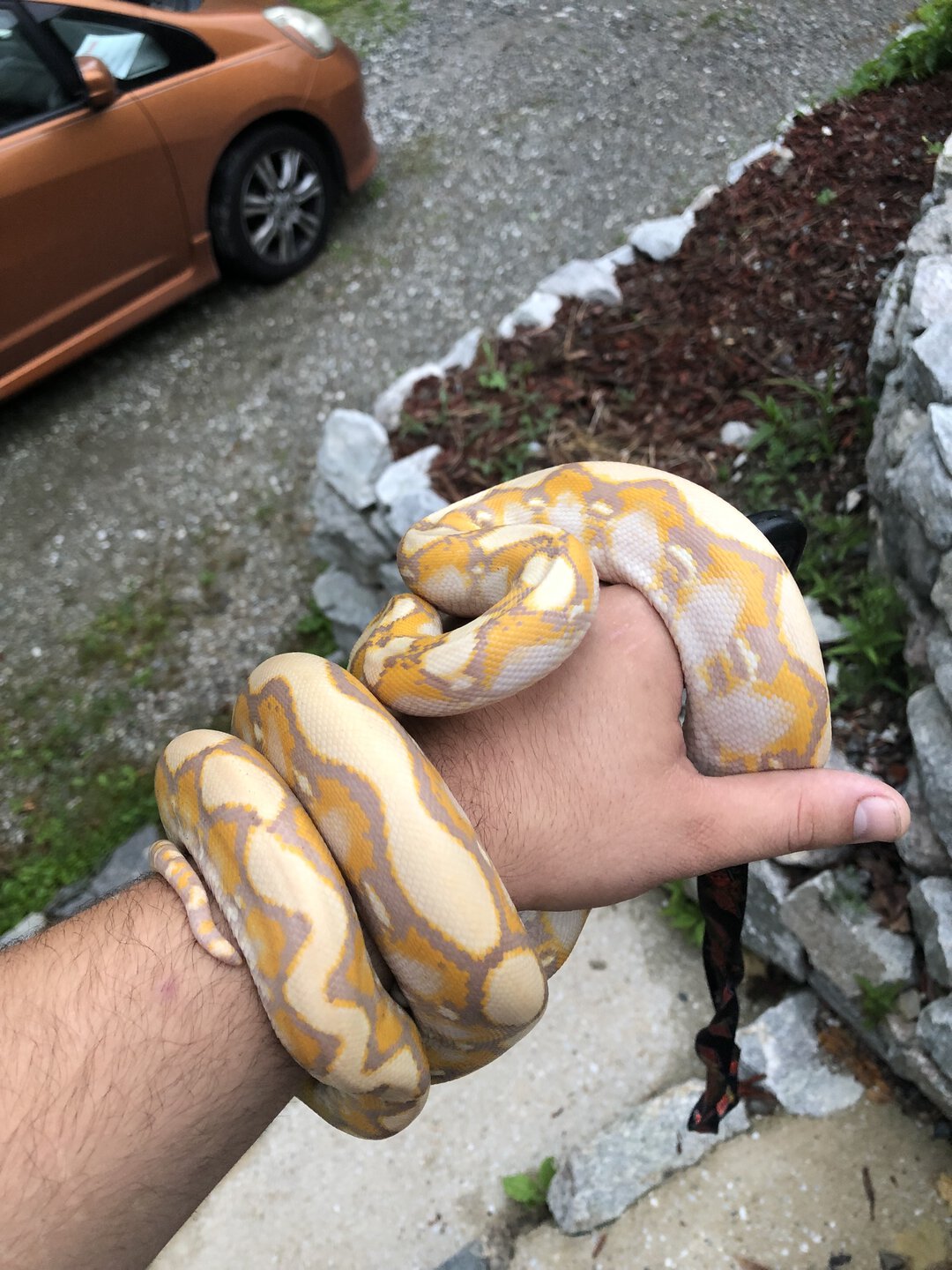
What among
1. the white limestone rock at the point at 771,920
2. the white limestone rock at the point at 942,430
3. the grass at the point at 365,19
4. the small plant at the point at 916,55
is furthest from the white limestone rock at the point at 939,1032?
the grass at the point at 365,19

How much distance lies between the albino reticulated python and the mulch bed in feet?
6.23

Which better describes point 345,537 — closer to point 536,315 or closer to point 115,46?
point 536,315

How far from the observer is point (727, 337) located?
4.56 metres

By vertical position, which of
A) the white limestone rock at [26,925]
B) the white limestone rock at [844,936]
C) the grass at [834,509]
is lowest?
the white limestone rock at [844,936]

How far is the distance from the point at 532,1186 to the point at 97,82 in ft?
20.8

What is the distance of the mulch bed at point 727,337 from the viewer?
4.29 meters

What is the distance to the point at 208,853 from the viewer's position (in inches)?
75.0

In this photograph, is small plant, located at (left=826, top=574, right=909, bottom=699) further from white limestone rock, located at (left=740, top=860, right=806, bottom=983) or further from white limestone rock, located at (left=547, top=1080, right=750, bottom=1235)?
white limestone rock, located at (left=547, top=1080, right=750, bottom=1235)

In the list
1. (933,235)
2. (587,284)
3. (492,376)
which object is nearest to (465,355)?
(492,376)

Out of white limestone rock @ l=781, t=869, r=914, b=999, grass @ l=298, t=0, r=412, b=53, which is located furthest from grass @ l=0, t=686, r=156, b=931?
grass @ l=298, t=0, r=412, b=53

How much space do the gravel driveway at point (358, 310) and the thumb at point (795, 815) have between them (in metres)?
3.65

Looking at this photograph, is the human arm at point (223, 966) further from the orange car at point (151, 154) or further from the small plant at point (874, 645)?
the orange car at point (151, 154)

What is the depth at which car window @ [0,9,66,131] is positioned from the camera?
→ 5.44m

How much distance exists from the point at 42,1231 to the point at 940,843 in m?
2.80
